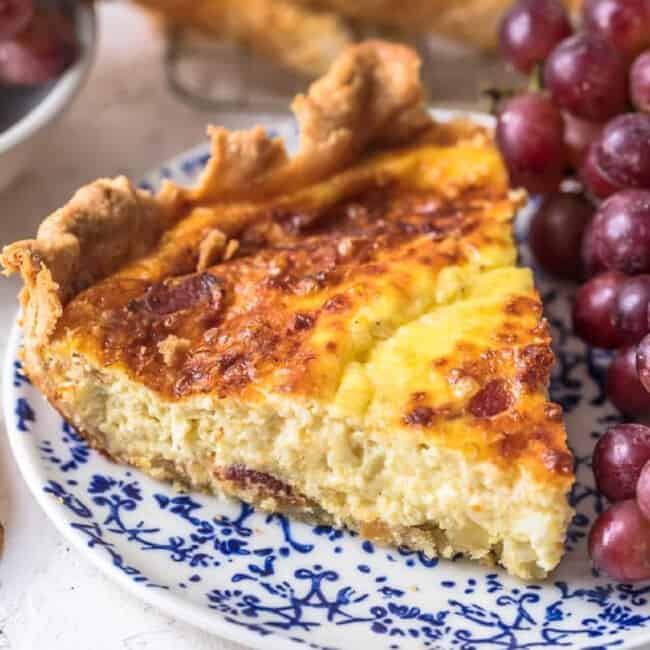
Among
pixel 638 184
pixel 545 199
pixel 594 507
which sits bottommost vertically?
pixel 594 507

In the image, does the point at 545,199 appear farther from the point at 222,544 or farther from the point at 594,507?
the point at 222,544

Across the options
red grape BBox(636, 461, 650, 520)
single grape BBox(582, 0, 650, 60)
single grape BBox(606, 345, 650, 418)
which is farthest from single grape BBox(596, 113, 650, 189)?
red grape BBox(636, 461, 650, 520)

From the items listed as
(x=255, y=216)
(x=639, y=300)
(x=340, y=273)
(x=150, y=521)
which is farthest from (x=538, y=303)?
(x=150, y=521)

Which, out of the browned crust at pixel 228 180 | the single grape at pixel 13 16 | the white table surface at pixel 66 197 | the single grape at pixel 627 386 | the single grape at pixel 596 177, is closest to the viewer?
the white table surface at pixel 66 197

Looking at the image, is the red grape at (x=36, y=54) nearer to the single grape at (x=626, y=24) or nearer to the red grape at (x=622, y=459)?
the single grape at (x=626, y=24)

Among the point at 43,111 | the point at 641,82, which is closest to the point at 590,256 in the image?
the point at 641,82


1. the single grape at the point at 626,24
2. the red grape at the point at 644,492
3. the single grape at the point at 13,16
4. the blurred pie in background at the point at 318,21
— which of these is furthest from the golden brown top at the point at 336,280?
the single grape at the point at 13,16

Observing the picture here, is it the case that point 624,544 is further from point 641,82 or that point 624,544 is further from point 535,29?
point 535,29
